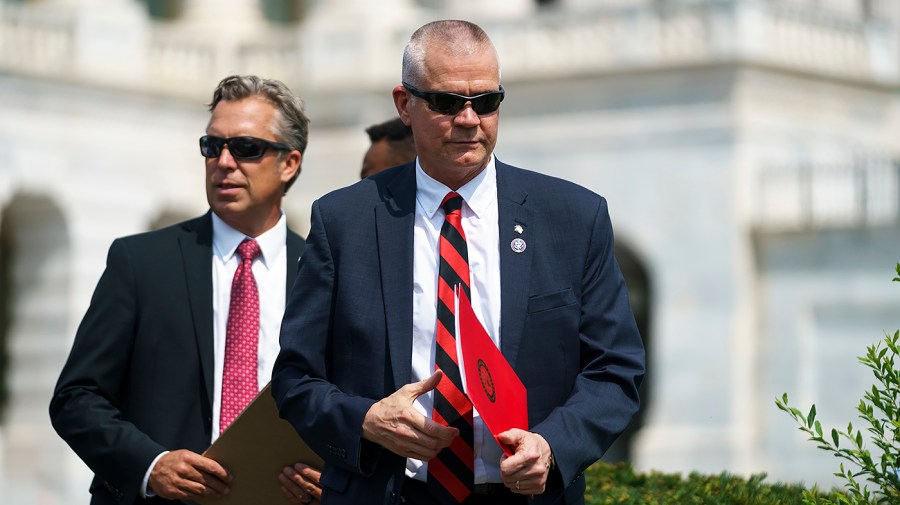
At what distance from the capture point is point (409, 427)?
4.96 meters

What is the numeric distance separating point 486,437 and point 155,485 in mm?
1607

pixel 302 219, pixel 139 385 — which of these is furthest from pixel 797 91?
pixel 139 385

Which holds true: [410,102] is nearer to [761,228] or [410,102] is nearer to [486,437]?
[486,437]

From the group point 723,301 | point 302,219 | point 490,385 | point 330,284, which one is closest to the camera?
point 490,385

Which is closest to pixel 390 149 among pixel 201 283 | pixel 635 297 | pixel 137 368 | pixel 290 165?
pixel 290 165

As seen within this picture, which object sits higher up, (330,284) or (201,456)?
(330,284)

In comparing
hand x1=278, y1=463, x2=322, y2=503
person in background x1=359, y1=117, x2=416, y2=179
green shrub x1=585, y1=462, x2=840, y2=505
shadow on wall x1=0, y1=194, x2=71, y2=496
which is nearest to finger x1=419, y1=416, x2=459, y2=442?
hand x1=278, y1=463, x2=322, y2=503

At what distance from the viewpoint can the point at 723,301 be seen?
2239 cm

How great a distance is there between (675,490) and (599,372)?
2.86 meters

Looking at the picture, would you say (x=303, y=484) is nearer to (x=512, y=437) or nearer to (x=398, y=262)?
(x=398, y=262)

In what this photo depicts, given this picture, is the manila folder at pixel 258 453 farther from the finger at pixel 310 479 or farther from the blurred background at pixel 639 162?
the blurred background at pixel 639 162

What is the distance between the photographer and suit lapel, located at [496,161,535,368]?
525 centimetres

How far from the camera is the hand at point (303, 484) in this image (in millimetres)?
6016

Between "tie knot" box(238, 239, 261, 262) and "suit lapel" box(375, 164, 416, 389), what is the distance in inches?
58.0
